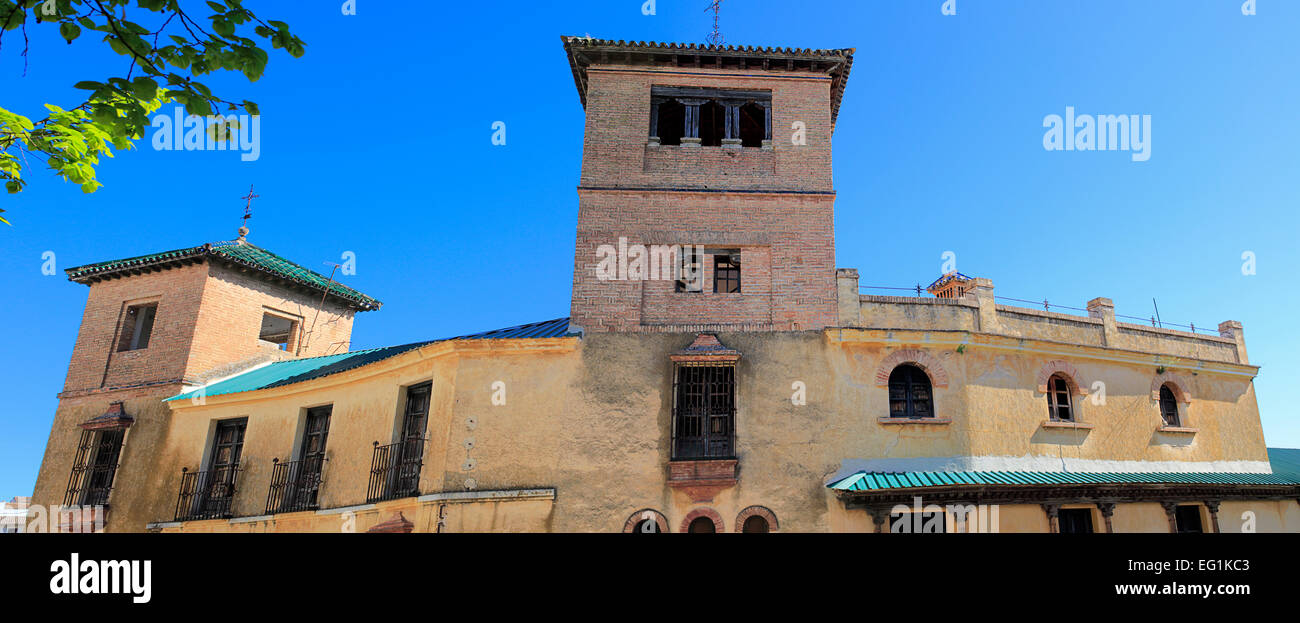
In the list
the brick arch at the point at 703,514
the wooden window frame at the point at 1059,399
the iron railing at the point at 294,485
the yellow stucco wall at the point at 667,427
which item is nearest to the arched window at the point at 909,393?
the yellow stucco wall at the point at 667,427

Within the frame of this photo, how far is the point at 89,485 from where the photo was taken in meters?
20.0

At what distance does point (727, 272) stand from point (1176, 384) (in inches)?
426

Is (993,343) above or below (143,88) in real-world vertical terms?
above

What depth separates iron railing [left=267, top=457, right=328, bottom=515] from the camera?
1709 centimetres

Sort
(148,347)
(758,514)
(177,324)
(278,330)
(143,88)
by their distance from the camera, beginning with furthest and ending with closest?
(278,330)
(148,347)
(177,324)
(758,514)
(143,88)

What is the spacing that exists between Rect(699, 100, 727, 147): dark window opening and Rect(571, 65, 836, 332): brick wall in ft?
2.11

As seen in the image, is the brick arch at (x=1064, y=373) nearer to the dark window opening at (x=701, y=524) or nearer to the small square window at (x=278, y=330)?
the dark window opening at (x=701, y=524)

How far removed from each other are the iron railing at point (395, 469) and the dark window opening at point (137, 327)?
10.9m

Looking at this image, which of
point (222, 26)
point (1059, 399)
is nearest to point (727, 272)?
point (1059, 399)

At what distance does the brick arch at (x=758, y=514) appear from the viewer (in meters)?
14.0

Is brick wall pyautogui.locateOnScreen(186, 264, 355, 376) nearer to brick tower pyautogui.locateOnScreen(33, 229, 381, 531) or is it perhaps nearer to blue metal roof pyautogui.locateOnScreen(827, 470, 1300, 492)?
brick tower pyautogui.locateOnScreen(33, 229, 381, 531)

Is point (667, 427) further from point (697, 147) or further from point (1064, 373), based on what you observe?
point (1064, 373)

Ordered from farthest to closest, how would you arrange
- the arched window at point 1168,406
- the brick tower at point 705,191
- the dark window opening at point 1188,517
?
the arched window at point 1168,406 → the brick tower at point 705,191 → the dark window opening at point 1188,517
